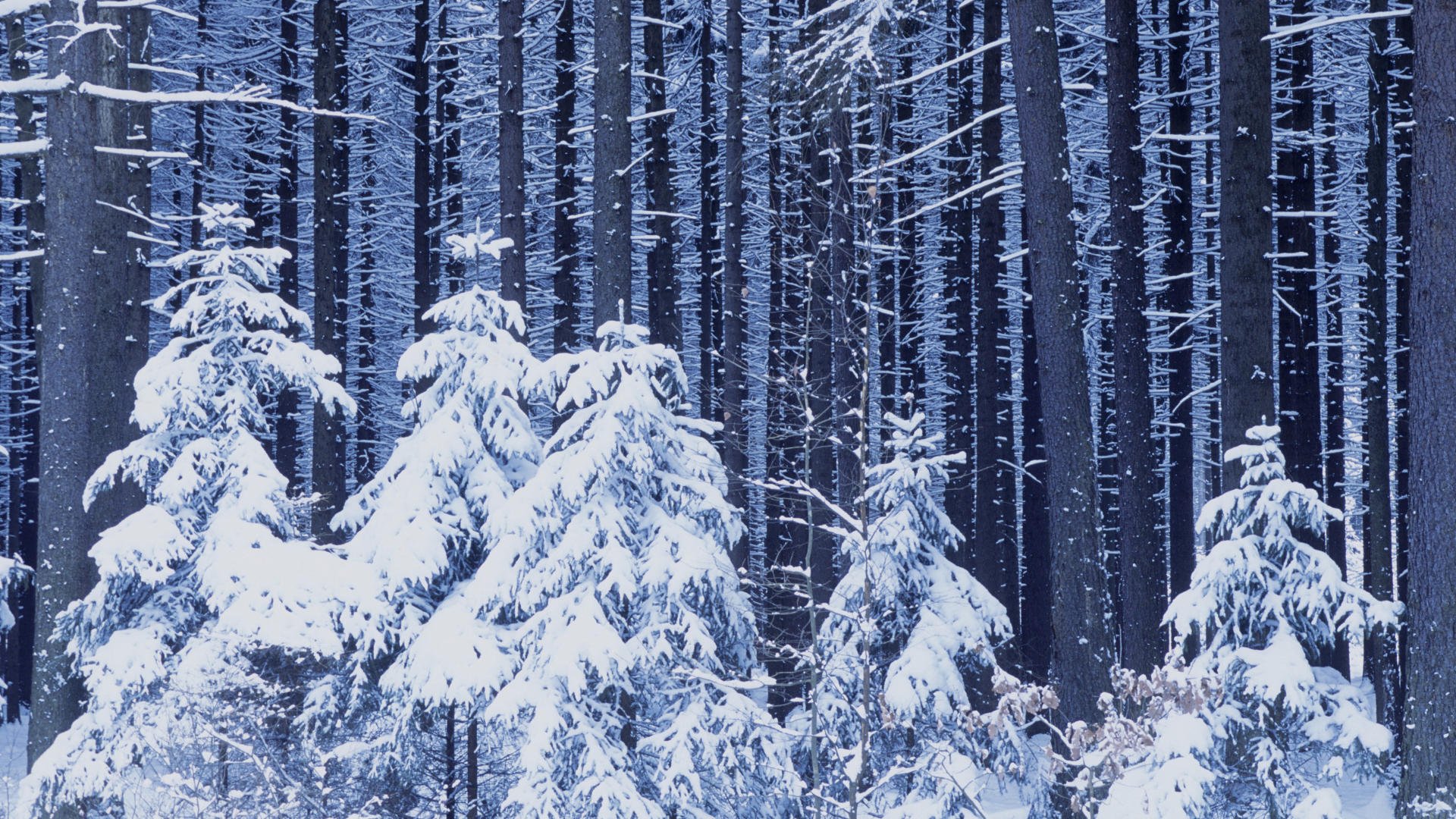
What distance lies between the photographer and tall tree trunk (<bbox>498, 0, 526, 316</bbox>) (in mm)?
12938

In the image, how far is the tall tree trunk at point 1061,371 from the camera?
9.23 meters

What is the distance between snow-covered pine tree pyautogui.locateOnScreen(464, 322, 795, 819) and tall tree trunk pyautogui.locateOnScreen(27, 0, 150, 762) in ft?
10.9

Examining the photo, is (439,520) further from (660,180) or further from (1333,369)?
(1333,369)

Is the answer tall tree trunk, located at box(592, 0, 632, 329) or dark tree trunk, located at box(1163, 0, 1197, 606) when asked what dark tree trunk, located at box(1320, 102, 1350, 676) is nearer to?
dark tree trunk, located at box(1163, 0, 1197, 606)

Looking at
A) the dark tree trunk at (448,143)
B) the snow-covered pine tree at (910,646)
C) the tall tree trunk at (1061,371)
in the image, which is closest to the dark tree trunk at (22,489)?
the dark tree trunk at (448,143)

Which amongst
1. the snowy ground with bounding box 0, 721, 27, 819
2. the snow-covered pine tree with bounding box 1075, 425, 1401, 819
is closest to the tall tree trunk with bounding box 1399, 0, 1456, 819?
the snow-covered pine tree with bounding box 1075, 425, 1401, 819

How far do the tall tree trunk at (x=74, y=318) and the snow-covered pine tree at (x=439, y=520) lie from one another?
208cm

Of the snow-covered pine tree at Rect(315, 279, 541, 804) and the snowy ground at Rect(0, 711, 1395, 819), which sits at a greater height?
the snow-covered pine tree at Rect(315, 279, 541, 804)

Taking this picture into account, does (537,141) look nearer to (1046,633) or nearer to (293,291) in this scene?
(293,291)

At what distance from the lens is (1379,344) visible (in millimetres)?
15445

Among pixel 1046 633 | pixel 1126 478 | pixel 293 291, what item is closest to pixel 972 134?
pixel 1046 633

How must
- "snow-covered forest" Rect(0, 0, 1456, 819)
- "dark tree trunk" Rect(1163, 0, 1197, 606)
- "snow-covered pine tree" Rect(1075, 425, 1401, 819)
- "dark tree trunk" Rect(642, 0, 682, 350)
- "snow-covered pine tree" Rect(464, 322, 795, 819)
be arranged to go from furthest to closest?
"dark tree trunk" Rect(1163, 0, 1197, 606)
"dark tree trunk" Rect(642, 0, 682, 350)
"snow-covered pine tree" Rect(464, 322, 795, 819)
"snow-covered forest" Rect(0, 0, 1456, 819)
"snow-covered pine tree" Rect(1075, 425, 1401, 819)

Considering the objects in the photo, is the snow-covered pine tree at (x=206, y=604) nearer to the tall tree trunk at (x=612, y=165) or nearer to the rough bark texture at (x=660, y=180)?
the tall tree trunk at (x=612, y=165)

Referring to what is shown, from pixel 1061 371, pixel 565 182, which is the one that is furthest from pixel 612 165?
pixel 565 182
